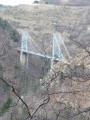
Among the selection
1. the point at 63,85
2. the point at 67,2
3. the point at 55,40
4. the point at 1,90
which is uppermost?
the point at 1,90

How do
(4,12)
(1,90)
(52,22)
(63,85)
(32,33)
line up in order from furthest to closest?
(4,12) → (52,22) → (32,33) → (63,85) → (1,90)

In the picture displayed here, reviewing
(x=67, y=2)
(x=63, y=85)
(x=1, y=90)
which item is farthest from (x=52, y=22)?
(x=1, y=90)

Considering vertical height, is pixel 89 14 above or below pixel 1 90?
below

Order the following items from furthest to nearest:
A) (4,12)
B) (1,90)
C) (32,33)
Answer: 1. (4,12)
2. (32,33)
3. (1,90)

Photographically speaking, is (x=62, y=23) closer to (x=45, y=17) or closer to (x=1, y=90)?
(x=45, y=17)

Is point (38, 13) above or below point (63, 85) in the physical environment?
below

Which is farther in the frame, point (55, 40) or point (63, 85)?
point (55, 40)

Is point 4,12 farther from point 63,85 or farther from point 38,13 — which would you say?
point 63,85

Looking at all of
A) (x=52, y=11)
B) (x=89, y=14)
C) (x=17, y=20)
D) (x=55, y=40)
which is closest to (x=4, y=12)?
(x=17, y=20)

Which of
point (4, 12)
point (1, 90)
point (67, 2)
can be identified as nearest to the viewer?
point (1, 90)
